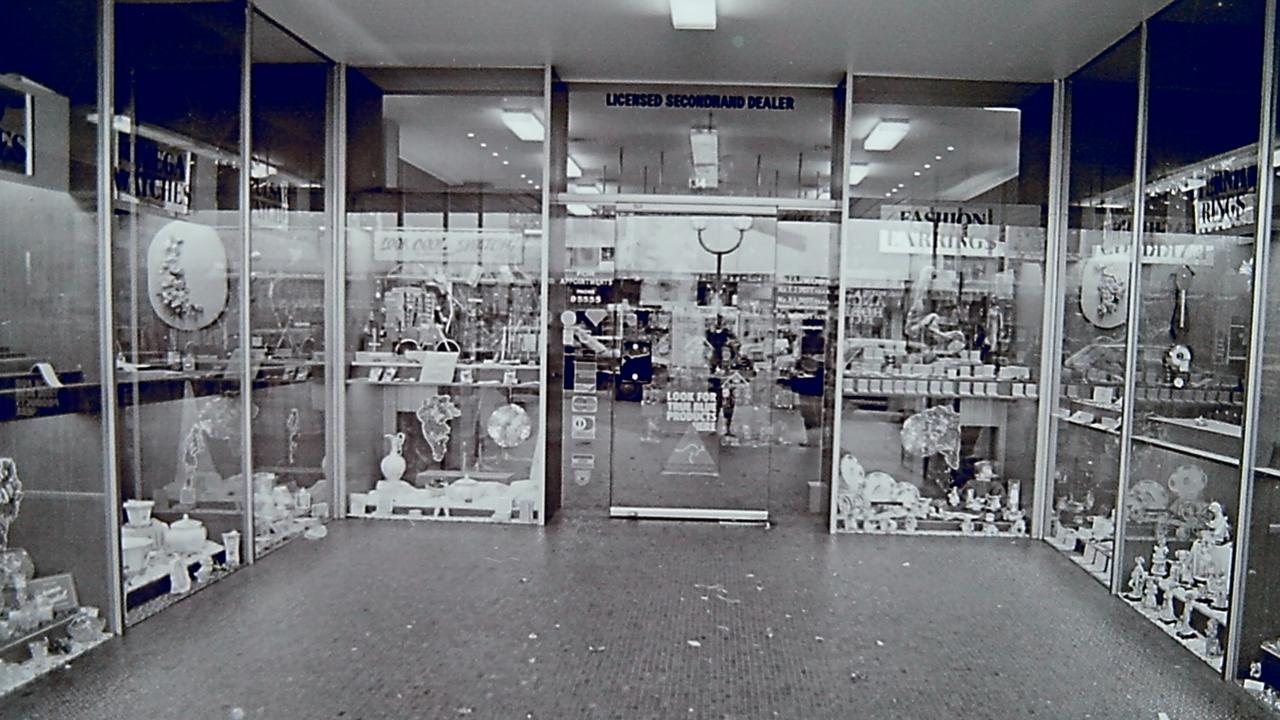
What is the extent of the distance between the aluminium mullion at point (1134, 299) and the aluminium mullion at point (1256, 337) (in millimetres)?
1001

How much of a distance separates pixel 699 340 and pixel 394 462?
235 centimetres

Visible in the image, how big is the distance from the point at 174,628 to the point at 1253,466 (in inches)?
182

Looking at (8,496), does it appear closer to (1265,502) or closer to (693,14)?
(693,14)

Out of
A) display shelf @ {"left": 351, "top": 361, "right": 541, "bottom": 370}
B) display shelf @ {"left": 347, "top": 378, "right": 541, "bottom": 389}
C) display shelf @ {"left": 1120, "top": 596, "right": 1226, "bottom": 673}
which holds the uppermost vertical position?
display shelf @ {"left": 351, "top": 361, "right": 541, "bottom": 370}

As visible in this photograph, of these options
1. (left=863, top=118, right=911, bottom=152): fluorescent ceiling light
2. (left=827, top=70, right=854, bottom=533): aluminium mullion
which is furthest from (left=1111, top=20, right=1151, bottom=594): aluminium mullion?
(left=827, top=70, right=854, bottom=533): aluminium mullion

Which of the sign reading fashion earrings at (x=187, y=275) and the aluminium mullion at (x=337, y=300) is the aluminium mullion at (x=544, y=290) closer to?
the aluminium mullion at (x=337, y=300)

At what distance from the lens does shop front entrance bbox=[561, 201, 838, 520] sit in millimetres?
6094

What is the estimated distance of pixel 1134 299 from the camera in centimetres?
450

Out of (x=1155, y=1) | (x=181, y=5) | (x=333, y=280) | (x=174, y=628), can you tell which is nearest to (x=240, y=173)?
(x=181, y=5)

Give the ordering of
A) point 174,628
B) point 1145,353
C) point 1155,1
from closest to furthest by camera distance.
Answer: point 174,628, point 1155,1, point 1145,353

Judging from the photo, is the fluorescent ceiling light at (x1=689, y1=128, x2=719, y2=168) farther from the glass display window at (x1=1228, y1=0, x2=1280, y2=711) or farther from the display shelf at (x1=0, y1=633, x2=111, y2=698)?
the display shelf at (x1=0, y1=633, x2=111, y2=698)

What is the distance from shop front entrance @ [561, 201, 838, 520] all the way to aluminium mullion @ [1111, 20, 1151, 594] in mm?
1936

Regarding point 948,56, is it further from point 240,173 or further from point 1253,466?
point 240,173

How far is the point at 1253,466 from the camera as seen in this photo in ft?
11.2
